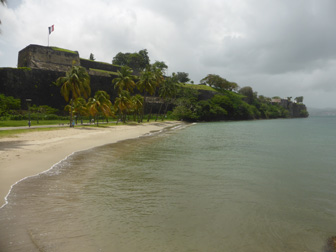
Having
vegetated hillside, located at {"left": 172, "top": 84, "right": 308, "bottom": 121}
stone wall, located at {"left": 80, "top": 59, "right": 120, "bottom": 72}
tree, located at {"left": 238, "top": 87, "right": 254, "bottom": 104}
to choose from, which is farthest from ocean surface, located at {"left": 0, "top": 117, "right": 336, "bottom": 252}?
tree, located at {"left": 238, "top": 87, "right": 254, "bottom": 104}

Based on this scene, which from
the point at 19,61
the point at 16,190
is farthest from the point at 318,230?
the point at 19,61

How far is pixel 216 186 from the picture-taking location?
8.87 m

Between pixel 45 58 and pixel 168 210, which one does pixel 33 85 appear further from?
pixel 168 210

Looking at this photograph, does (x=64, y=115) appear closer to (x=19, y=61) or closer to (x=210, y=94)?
(x=19, y=61)

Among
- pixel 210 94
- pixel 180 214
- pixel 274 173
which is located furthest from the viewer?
pixel 210 94

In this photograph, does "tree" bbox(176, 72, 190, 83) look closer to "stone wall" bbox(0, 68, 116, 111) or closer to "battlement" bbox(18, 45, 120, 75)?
"battlement" bbox(18, 45, 120, 75)

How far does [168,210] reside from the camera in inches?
257

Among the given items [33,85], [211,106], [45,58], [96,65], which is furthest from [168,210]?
[211,106]

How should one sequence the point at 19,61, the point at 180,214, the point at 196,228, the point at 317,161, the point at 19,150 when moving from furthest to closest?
1. the point at 19,61
2. the point at 317,161
3. the point at 19,150
4. the point at 180,214
5. the point at 196,228

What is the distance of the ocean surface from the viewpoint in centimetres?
485

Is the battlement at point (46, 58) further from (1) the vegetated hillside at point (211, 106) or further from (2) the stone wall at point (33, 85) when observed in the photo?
(1) the vegetated hillside at point (211, 106)

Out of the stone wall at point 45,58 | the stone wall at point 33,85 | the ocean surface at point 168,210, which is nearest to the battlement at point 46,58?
the stone wall at point 45,58

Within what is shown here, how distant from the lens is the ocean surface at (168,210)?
4.85 m

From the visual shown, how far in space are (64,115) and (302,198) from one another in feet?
151
